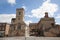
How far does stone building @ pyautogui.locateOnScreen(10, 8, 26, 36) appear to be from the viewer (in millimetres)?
28831

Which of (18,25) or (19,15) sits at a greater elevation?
(19,15)

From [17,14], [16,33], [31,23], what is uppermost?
[17,14]

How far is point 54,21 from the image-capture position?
27.0 m

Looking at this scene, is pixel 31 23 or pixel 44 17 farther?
pixel 31 23

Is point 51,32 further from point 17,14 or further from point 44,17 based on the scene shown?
point 17,14

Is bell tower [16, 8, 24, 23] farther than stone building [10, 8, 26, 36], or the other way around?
bell tower [16, 8, 24, 23]

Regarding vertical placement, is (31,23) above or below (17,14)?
below

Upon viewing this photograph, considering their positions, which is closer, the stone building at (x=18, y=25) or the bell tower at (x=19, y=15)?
the stone building at (x=18, y=25)

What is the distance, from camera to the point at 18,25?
30828 mm

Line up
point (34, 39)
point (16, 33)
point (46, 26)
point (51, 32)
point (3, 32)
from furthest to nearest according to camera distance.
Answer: point (3, 32), point (16, 33), point (46, 26), point (51, 32), point (34, 39)

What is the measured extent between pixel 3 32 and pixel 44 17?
10759 mm

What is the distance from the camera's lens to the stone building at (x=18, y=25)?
28.8 metres

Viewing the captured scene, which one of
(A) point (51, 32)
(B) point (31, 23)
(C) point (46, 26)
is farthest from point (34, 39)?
(B) point (31, 23)

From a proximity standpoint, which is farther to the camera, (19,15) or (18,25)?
(19,15)
